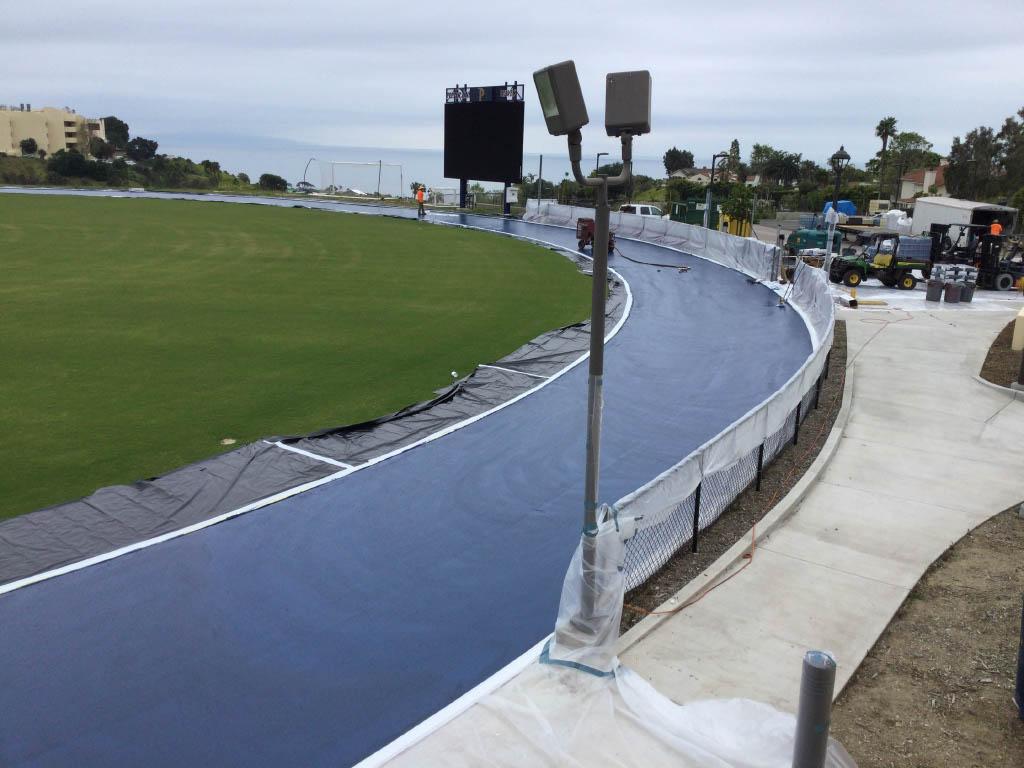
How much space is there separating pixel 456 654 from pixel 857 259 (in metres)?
28.4

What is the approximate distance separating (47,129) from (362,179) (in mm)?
101569

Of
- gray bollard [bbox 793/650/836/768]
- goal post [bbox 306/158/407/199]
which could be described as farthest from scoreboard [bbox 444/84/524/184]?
gray bollard [bbox 793/650/836/768]

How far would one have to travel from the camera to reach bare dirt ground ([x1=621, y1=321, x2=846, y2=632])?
8461 mm

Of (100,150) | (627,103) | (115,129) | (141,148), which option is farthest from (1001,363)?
(115,129)

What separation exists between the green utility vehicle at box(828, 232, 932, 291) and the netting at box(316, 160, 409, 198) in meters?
50.3

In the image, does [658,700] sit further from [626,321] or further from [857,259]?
[857,259]

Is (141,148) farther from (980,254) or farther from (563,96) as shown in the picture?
(563,96)

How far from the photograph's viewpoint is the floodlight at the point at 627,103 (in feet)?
19.8

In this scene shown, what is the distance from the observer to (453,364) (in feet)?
54.0

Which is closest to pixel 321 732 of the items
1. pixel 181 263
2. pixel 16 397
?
pixel 16 397

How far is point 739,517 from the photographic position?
10.3 metres

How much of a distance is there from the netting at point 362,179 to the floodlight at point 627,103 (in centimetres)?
7047

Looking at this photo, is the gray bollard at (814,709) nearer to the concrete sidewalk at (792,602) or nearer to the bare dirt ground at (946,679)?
the concrete sidewalk at (792,602)

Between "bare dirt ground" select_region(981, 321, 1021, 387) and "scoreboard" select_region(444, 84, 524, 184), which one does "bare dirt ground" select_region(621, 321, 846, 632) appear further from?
"scoreboard" select_region(444, 84, 524, 184)
